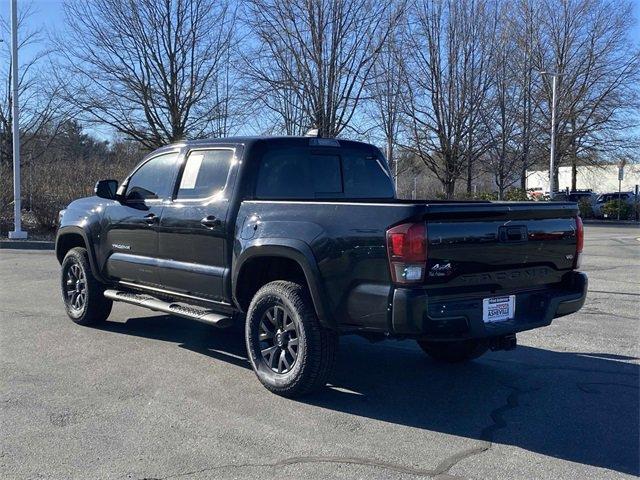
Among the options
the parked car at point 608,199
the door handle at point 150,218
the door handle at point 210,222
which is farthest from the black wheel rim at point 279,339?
the parked car at point 608,199

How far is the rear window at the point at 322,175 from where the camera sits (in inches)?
236

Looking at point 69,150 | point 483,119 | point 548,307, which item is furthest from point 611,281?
point 69,150

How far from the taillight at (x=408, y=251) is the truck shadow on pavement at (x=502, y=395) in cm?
110

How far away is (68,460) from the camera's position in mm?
4086

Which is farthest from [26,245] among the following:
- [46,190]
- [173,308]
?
[173,308]

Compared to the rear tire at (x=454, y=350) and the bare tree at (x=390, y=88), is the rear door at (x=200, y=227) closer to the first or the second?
the rear tire at (x=454, y=350)

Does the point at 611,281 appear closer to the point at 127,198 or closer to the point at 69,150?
the point at 127,198

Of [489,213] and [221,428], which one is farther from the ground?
[489,213]

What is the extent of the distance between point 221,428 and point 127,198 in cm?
329

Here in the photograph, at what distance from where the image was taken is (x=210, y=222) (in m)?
5.85

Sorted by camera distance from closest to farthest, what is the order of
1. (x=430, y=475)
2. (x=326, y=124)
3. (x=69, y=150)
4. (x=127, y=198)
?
(x=430, y=475), (x=127, y=198), (x=326, y=124), (x=69, y=150)

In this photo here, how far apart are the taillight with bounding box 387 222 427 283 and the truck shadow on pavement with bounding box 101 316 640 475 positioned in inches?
43.3

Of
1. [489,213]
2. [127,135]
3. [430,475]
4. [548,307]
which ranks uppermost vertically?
[127,135]

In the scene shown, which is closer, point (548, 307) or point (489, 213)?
point (489, 213)
